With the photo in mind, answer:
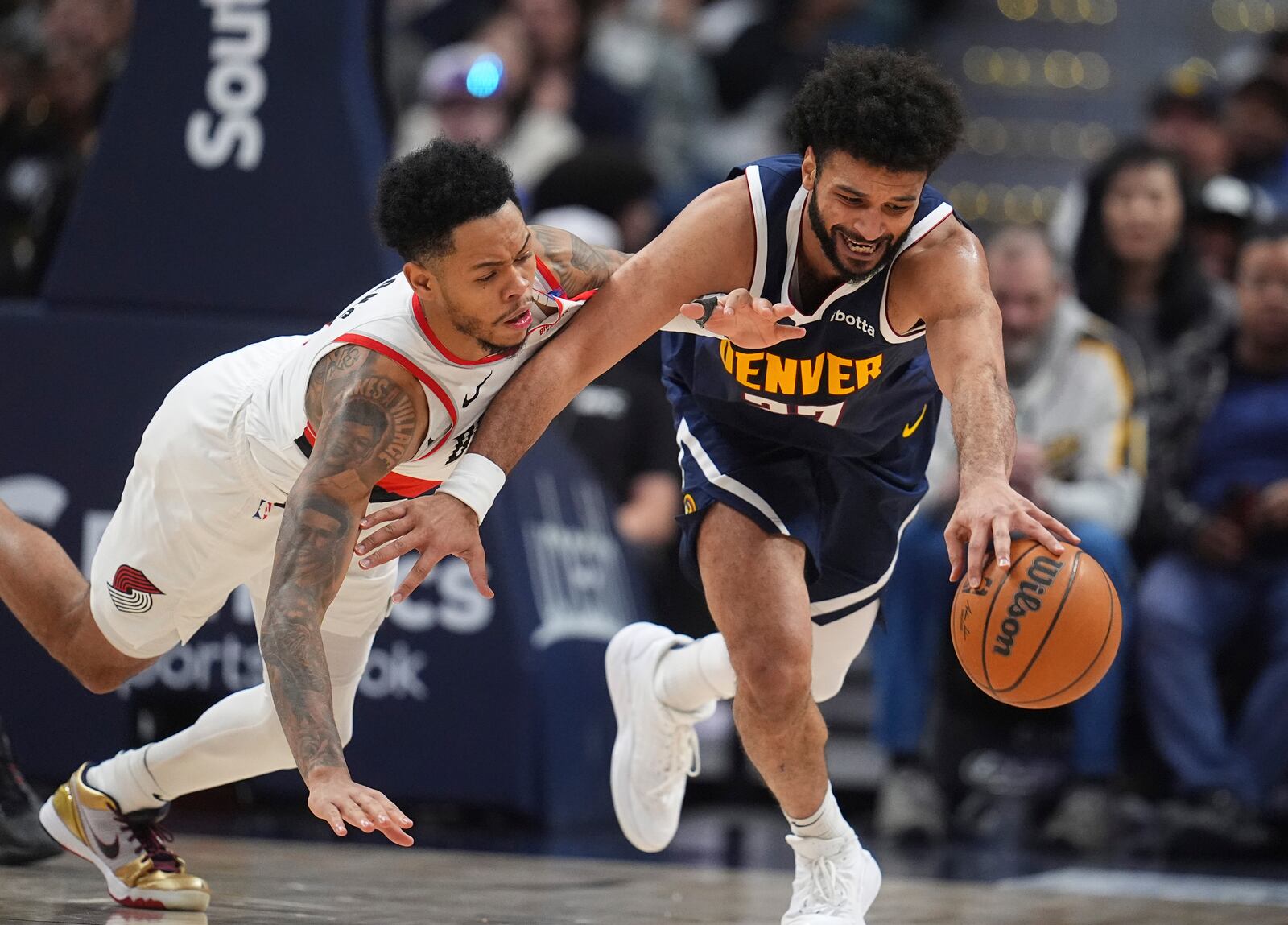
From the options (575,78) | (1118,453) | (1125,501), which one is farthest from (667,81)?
(1125,501)

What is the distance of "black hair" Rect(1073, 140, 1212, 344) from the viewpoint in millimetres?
7453

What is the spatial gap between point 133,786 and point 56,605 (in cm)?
51

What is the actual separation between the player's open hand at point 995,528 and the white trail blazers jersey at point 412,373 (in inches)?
43.9

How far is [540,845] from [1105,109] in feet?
21.6

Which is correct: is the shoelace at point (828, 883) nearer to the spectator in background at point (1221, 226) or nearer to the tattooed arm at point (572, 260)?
the tattooed arm at point (572, 260)

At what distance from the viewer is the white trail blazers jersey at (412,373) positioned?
4.09 meters

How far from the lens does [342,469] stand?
3.84 metres

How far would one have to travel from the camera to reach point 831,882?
450 cm

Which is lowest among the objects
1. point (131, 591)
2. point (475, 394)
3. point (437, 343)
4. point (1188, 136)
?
point (131, 591)

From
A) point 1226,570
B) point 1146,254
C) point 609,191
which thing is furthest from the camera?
point 609,191

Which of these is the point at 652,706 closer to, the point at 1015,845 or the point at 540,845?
the point at 540,845

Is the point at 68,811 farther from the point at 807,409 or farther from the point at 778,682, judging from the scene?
the point at 807,409

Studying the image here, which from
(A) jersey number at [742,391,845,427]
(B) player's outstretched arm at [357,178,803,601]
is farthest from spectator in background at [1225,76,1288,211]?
(B) player's outstretched arm at [357,178,803,601]

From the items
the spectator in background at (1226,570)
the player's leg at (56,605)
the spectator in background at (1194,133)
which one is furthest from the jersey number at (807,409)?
the spectator in background at (1194,133)
